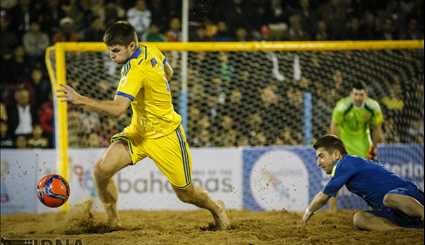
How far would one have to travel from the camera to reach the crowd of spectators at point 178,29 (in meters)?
12.0

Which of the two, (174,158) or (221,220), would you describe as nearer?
(174,158)

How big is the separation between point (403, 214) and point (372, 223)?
0.37m

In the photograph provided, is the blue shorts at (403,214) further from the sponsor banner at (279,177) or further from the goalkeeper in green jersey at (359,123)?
the sponsor banner at (279,177)

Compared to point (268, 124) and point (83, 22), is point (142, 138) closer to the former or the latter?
point (268, 124)

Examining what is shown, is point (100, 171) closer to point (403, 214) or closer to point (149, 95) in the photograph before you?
point (149, 95)

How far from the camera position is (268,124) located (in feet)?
40.0

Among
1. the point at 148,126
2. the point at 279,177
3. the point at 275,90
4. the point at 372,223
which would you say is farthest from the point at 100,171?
the point at 275,90

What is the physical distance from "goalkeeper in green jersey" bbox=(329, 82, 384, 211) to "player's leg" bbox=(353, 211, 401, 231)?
2.65 metres

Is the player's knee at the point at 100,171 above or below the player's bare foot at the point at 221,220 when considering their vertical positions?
above

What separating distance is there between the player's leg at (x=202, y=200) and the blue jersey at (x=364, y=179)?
125 centimetres

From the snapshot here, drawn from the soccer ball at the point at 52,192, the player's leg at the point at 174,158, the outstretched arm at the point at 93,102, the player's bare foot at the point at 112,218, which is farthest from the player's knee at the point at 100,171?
the outstretched arm at the point at 93,102

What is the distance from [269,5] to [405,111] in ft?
11.9

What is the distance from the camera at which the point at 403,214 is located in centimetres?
729

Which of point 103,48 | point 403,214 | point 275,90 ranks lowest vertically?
point 403,214
